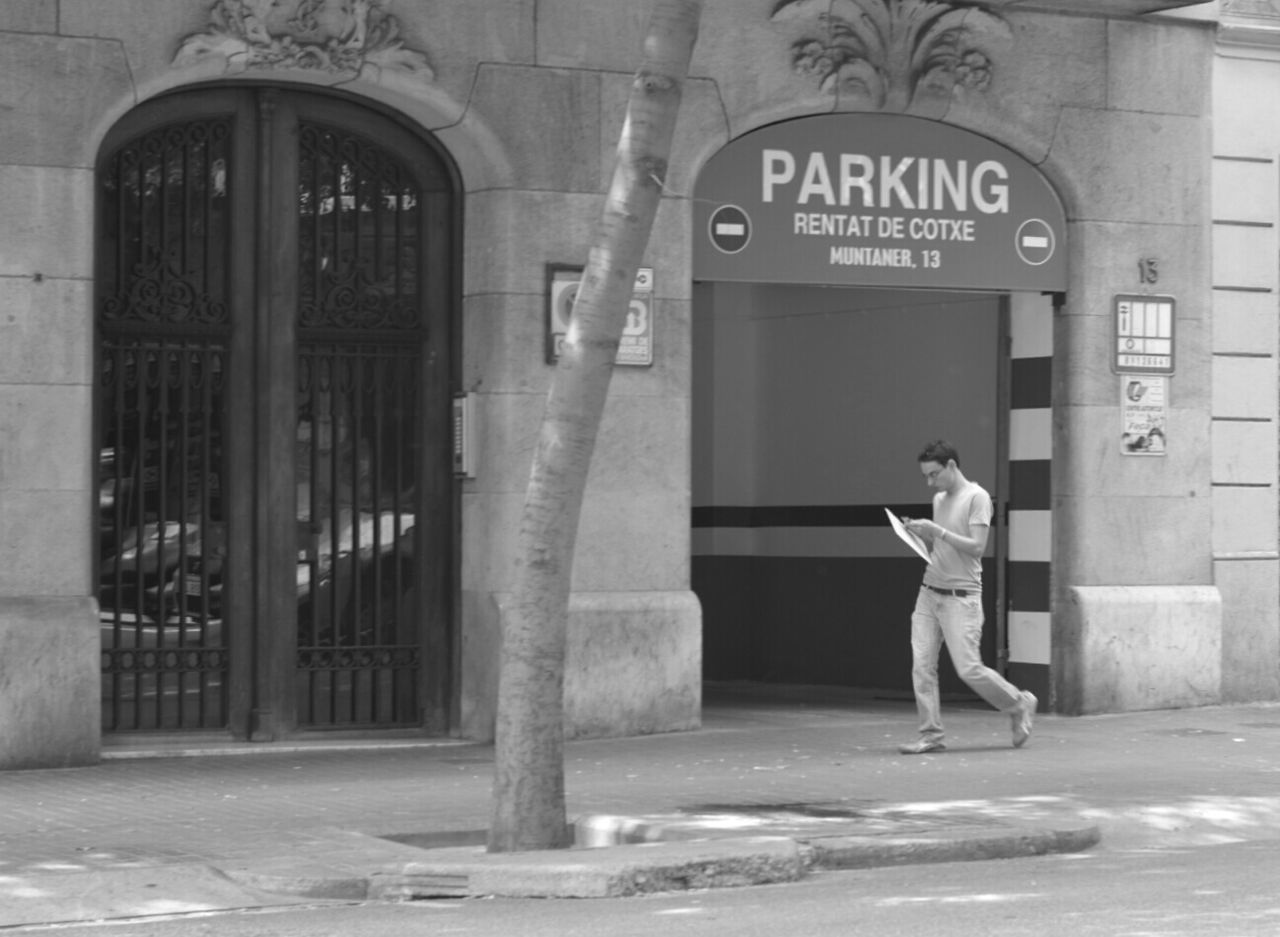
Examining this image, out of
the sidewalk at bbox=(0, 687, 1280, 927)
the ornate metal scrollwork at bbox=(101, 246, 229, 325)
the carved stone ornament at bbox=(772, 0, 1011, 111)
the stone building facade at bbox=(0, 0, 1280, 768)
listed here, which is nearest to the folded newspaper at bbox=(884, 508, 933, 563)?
the sidewalk at bbox=(0, 687, 1280, 927)

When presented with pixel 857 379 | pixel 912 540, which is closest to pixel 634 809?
pixel 912 540

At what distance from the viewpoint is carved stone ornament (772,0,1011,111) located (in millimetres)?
15375

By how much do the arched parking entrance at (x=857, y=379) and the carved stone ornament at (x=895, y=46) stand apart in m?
0.28

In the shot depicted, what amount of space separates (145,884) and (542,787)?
167 cm

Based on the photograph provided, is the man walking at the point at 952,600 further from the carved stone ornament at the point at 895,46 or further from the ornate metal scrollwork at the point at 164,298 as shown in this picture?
the ornate metal scrollwork at the point at 164,298

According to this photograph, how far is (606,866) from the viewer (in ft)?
29.8

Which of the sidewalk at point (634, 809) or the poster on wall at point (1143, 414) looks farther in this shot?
the poster on wall at point (1143, 414)

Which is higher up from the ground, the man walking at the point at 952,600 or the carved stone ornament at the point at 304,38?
the carved stone ornament at the point at 304,38

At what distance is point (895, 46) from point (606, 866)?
809cm

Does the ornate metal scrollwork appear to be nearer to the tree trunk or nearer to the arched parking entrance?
the arched parking entrance

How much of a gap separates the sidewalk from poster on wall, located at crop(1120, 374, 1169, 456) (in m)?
1.89

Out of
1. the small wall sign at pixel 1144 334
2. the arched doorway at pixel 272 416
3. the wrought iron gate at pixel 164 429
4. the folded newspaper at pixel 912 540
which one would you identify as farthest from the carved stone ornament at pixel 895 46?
the wrought iron gate at pixel 164 429

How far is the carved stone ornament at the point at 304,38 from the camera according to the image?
13.8 metres

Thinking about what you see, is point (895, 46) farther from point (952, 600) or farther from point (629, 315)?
point (952, 600)
